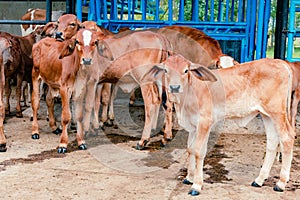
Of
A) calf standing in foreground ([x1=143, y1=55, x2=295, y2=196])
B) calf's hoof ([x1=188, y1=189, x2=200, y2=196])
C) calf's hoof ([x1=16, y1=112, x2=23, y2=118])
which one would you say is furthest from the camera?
calf's hoof ([x1=16, y1=112, x2=23, y2=118])

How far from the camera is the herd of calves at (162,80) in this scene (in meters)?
5.17

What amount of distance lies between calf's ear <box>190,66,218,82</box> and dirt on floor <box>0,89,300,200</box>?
115 centimetres

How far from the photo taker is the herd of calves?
517cm

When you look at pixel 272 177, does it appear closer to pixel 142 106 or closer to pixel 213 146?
pixel 213 146

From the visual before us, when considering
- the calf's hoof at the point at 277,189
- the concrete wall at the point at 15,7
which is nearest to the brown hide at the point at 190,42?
the calf's hoof at the point at 277,189

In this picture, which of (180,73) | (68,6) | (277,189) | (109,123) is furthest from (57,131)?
(277,189)

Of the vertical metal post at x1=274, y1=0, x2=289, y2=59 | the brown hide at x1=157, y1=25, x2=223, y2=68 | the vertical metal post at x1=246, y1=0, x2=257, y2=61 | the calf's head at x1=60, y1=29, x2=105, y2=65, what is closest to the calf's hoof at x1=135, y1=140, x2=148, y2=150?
the calf's head at x1=60, y1=29, x2=105, y2=65

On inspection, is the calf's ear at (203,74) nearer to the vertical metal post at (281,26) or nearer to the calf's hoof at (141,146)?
the calf's hoof at (141,146)

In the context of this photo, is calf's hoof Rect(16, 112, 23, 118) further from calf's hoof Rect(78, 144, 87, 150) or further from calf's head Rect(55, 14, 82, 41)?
calf's hoof Rect(78, 144, 87, 150)

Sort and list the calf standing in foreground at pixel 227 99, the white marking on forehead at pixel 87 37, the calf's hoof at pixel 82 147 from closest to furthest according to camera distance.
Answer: the calf standing in foreground at pixel 227 99 < the white marking on forehead at pixel 87 37 < the calf's hoof at pixel 82 147

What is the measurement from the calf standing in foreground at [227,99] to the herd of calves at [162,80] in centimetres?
1

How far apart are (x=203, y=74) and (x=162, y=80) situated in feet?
2.73

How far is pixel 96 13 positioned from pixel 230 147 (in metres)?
3.53

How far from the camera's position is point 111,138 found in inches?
296
